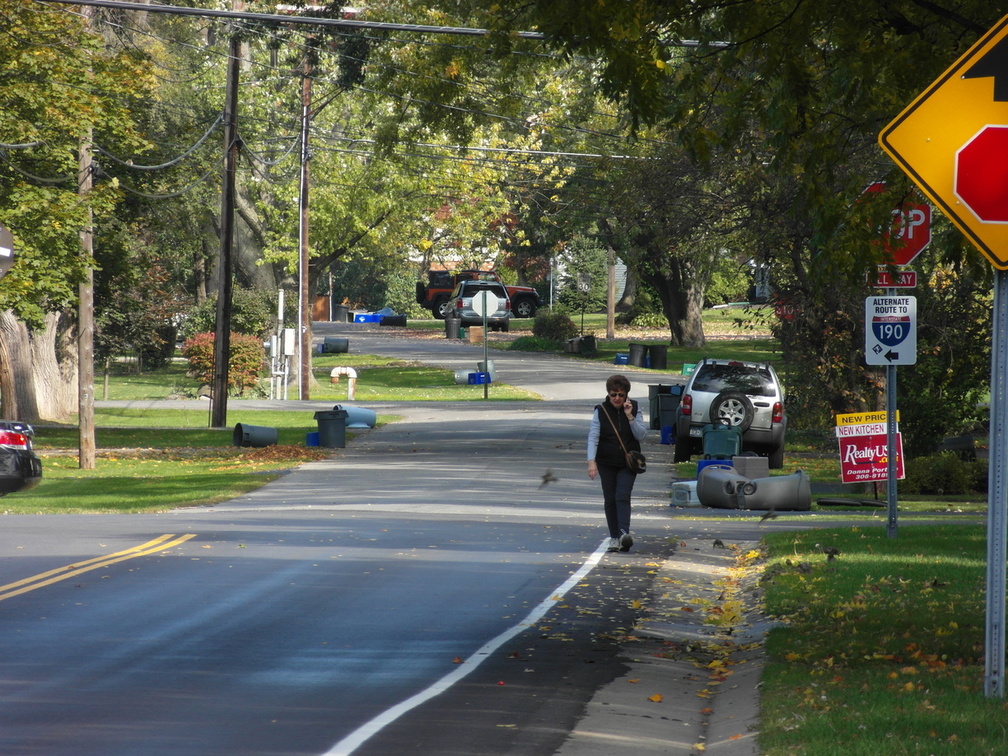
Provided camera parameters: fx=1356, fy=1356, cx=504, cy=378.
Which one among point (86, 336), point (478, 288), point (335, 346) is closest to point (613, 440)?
point (86, 336)

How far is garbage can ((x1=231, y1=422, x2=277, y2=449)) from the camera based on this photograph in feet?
91.3

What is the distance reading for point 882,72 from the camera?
12.5 metres

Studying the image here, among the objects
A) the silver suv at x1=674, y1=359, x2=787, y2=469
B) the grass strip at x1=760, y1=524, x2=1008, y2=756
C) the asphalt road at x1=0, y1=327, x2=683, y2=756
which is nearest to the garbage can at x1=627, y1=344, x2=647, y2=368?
the silver suv at x1=674, y1=359, x2=787, y2=469

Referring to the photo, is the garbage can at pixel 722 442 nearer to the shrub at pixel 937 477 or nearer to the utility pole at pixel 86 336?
the shrub at pixel 937 477

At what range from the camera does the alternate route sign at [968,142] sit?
7.19 metres

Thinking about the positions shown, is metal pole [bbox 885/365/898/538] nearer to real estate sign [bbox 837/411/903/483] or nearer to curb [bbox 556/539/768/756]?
real estate sign [bbox 837/411/903/483]

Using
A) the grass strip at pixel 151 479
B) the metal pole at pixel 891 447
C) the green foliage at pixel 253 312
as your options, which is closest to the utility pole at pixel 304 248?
the green foliage at pixel 253 312

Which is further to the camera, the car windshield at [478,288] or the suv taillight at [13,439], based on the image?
the car windshield at [478,288]

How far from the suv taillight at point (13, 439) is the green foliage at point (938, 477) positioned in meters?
13.3

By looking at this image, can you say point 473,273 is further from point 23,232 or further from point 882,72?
point 882,72

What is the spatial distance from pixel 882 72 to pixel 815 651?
19.1 feet

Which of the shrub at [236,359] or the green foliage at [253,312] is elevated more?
the green foliage at [253,312]

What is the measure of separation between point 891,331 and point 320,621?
710cm

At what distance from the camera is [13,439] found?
1777 centimetres
